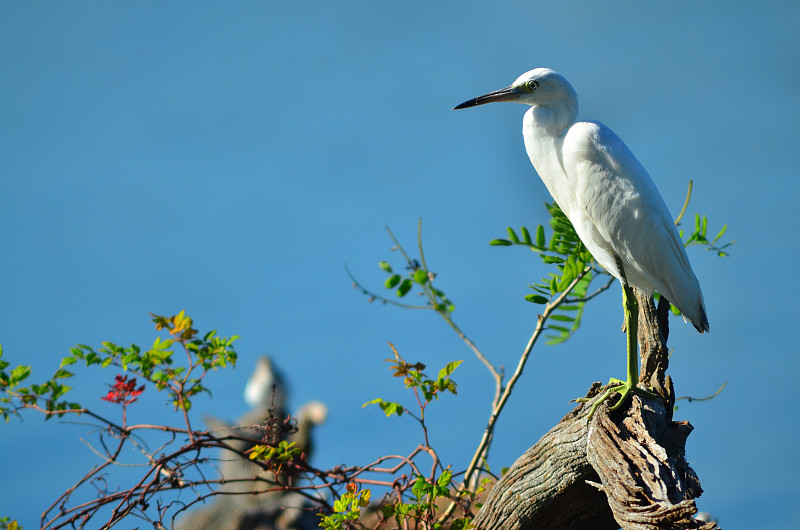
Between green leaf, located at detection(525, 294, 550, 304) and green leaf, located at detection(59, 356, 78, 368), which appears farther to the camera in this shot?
green leaf, located at detection(525, 294, 550, 304)

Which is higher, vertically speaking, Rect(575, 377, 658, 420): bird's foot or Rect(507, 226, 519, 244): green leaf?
Rect(507, 226, 519, 244): green leaf

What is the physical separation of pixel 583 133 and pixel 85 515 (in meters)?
2.33

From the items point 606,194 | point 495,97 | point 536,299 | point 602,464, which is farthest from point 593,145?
point 602,464

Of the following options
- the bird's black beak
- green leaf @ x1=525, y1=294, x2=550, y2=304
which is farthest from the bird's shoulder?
green leaf @ x1=525, y1=294, x2=550, y2=304

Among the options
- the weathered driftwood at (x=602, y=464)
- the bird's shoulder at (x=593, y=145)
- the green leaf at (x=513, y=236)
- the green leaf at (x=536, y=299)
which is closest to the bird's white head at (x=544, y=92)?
the bird's shoulder at (x=593, y=145)

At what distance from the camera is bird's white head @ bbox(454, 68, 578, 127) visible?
2.75m

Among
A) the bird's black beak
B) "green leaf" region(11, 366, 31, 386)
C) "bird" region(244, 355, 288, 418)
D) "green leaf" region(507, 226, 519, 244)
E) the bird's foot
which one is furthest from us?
"bird" region(244, 355, 288, 418)

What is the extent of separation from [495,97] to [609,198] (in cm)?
64

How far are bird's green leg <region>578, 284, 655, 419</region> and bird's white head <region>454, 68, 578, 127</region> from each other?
0.78m

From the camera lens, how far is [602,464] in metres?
2.02

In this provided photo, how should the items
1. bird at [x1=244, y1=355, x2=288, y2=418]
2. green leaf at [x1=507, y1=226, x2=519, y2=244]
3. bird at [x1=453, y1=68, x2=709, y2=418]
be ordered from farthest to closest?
bird at [x1=244, y1=355, x2=288, y2=418], green leaf at [x1=507, y1=226, x2=519, y2=244], bird at [x1=453, y1=68, x2=709, y2=418]

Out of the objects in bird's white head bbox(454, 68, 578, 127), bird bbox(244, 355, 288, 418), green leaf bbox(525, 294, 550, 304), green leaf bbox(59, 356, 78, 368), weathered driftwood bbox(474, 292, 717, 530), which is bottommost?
weathered driftwood bbox(474, 292, 717, 530)

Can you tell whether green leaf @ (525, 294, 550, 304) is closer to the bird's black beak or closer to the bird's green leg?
the bird's green leg

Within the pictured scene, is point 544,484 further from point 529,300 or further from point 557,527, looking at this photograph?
point 529,300
